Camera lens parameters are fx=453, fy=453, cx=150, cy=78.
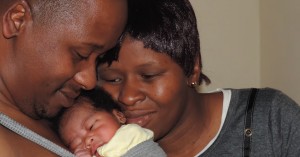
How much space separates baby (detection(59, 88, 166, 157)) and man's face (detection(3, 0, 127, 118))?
0.69 ft

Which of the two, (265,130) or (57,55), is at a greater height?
(57,55)


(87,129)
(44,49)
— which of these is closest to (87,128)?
(87,129)

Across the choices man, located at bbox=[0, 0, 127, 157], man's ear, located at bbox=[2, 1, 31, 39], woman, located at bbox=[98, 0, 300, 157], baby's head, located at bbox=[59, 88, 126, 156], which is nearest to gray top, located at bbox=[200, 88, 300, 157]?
woman, located at bbox=[98, 0, 300, 157]

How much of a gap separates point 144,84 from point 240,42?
1212 millimetres

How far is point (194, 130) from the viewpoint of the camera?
1.68 m

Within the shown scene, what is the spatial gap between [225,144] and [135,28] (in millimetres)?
519

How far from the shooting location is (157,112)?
4.82 feet

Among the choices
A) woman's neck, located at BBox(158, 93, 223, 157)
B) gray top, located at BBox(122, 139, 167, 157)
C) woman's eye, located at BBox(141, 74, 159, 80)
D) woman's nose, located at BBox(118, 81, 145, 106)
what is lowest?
woman's neck, located at BBox(158, 93, 223, 157)

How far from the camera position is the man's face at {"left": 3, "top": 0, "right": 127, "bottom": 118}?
94 centimetres

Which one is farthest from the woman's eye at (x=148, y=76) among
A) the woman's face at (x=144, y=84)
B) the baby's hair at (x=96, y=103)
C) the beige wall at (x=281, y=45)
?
the beige wall at (x=281, y=45)

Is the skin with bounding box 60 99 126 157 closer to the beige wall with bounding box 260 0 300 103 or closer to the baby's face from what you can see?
the baby's face

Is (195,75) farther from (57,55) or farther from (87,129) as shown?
(57,55)

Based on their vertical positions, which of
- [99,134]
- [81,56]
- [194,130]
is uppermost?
[81,56]

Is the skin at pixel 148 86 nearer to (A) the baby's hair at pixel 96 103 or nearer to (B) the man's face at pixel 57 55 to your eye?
(A) the baby's hair at pixel 96 103
